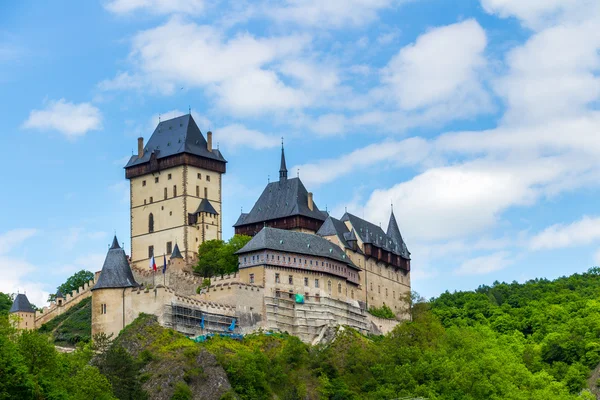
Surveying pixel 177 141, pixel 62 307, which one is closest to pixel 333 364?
pixel 62 307

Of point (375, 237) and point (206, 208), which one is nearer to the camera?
point (206, 208)

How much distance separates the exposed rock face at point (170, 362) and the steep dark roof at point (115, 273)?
342 centimetres

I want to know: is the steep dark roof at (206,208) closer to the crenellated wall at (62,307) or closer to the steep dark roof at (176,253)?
the steep dark roof at (176,253)

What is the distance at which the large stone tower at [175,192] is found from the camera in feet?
371

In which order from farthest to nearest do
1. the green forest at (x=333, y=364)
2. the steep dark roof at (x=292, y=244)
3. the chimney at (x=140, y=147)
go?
1. the chimney at (x=140, y=147)
2. the steep dark roof at (x=292, y=244)
3. the green forest at (x=333, y=364)

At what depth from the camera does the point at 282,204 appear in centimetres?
11506

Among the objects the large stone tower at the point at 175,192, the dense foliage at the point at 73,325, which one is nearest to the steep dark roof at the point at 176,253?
the large stone tower at the point at 175,192

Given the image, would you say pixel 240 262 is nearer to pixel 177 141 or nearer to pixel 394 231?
pixel 177 141

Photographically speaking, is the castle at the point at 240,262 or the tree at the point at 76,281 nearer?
the castle at the point at 240,262

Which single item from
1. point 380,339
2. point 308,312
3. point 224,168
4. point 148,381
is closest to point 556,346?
point 380,339

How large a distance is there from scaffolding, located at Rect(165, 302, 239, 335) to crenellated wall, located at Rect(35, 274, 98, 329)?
16.3 meters

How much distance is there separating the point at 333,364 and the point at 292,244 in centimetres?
1089

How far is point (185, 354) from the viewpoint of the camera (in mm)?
90438

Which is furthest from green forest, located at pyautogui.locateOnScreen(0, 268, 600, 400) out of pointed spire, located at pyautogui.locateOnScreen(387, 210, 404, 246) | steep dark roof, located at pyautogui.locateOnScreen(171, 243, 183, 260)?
pointed spire, located at pyautogui.locateOnScreen(387, 210, 404, 246)
